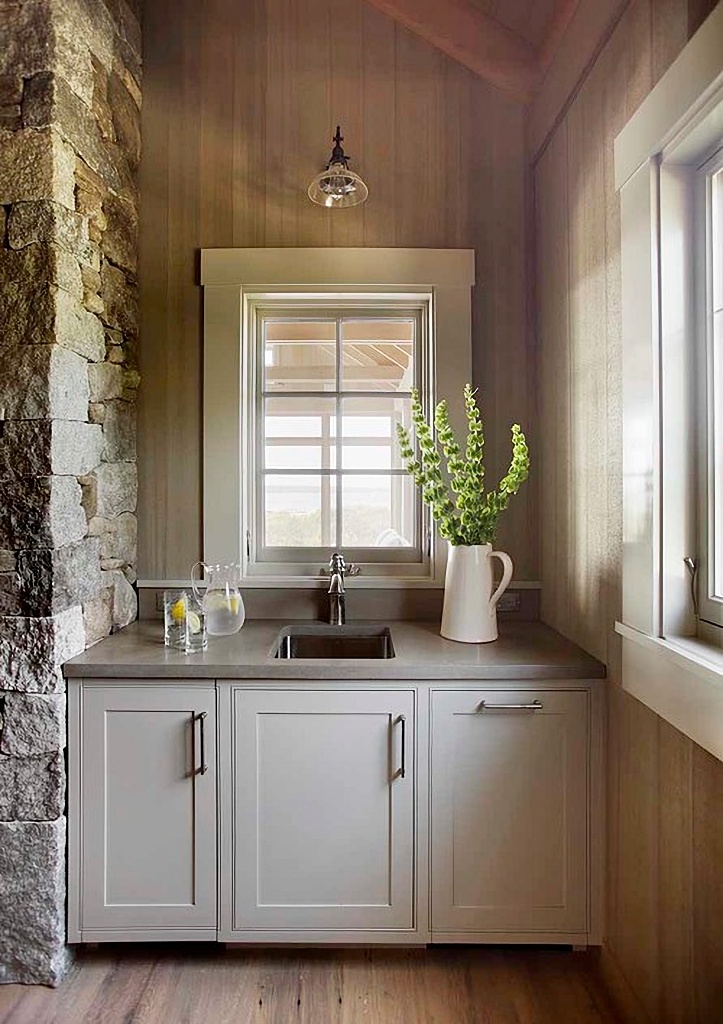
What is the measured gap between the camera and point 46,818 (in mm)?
1749

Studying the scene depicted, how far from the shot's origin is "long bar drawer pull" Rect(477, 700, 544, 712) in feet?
5.79

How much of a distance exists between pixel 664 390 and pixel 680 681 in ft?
2.06

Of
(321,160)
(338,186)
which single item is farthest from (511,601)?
(321,160)

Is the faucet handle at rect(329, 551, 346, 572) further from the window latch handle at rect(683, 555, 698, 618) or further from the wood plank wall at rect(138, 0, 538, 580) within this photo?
the window latch handle at rect(683, 555, 698, 618)

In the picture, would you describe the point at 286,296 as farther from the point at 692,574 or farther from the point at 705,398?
the point at 692,574

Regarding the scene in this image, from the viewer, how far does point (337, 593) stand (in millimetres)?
2260

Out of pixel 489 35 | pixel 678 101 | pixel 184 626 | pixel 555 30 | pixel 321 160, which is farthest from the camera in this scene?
pixel 321 160

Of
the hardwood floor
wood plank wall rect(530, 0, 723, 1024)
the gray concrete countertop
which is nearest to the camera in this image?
wood plank wall rect(530, 0, 723, 1024)

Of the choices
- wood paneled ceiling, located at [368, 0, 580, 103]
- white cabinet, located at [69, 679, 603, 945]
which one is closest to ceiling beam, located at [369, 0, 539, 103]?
wood paneled ceiling, located at [368, 0, 580, 103]

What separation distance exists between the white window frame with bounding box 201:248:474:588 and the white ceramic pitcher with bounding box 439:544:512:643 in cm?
32

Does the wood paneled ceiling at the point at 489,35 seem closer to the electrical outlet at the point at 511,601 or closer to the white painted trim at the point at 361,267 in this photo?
the white painted trim at the point at 361,267

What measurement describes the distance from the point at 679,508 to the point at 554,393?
2.65 feet

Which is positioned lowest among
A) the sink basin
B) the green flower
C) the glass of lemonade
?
the sink basin

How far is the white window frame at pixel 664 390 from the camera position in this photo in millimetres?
1385
